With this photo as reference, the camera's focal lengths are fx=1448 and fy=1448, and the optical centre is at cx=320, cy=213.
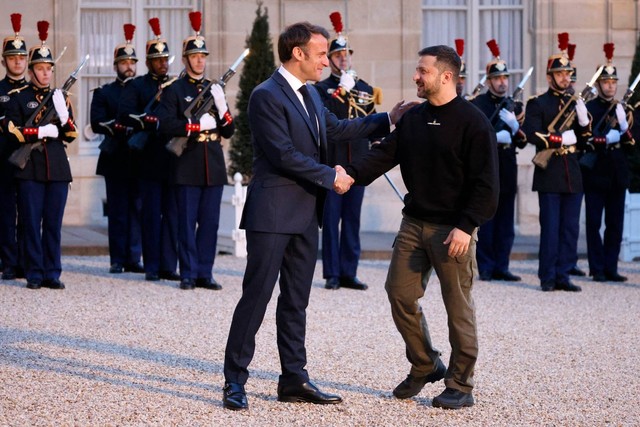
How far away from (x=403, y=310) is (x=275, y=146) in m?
1.06

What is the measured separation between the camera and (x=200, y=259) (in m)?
12.0

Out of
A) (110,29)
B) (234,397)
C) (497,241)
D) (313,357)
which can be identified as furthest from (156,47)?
(234,397)

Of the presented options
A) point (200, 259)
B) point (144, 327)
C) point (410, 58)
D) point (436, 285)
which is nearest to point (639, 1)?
point (410, 58)

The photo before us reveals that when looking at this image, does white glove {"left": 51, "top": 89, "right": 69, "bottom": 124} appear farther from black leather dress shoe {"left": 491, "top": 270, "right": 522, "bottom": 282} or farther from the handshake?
the handshake

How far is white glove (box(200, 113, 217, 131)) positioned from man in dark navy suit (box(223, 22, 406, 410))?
4700 millimetres

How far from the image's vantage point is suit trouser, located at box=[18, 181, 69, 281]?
39.1 feet

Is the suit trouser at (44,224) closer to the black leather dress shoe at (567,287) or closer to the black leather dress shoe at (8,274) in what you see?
the black leather dress shoe at (8,274)

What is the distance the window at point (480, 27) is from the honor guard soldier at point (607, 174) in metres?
4.53

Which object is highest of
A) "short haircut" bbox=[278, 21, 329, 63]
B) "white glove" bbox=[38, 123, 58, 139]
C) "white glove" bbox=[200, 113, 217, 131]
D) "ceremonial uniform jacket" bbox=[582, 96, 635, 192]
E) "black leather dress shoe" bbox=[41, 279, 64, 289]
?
"short haircut" bbox=[278, 21, 329, 63]

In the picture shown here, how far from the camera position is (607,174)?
518 inches

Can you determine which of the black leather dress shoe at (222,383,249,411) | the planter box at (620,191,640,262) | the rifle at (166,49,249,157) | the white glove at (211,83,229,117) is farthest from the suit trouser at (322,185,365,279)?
the black leather dress shoe at (222,383,249,411)

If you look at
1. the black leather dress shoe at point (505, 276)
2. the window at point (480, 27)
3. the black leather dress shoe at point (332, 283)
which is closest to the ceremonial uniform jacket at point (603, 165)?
the black leather dress shoe at point (505, 276)

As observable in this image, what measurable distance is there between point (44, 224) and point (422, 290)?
5496mm

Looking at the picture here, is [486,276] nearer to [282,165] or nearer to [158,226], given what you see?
[158,226]
